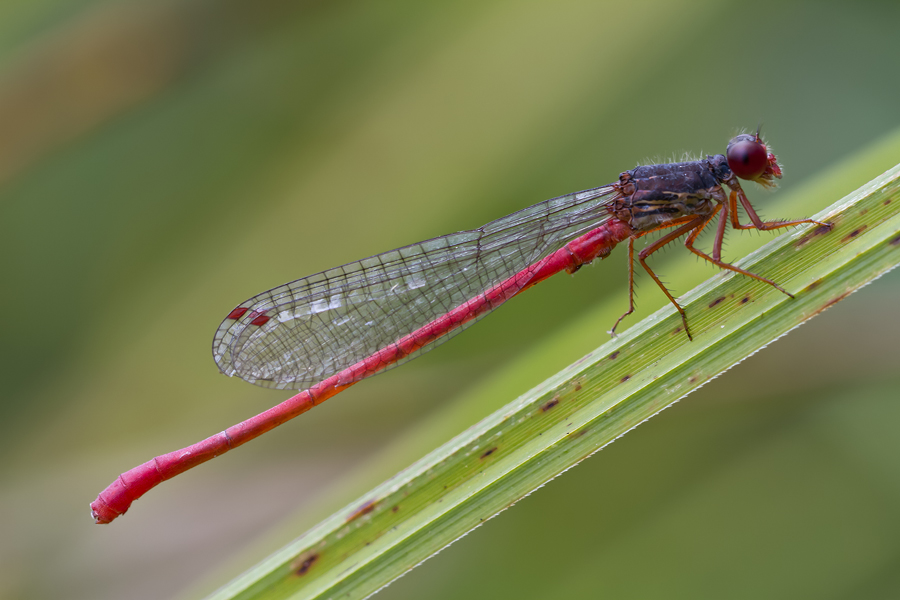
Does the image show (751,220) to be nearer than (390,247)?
Yes

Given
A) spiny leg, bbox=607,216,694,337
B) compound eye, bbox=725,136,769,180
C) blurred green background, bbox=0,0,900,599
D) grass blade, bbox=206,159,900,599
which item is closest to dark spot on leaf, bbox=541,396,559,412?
grass blade, bbox=206,159,900,599

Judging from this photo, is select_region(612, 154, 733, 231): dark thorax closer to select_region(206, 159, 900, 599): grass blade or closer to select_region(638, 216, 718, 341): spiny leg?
select_region(638, 216, 718, 341): spiny leg

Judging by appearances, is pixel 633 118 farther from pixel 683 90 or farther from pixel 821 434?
pixel 821 434

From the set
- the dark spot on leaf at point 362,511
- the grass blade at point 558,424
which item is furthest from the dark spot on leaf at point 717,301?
the dark spot on leaf at point 362,511

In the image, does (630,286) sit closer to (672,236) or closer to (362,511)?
(672,236)

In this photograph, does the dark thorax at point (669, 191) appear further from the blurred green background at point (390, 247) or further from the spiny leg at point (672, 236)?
the blurred green background at point (390, 247)

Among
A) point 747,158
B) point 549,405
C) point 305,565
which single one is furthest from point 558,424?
point 747,158
